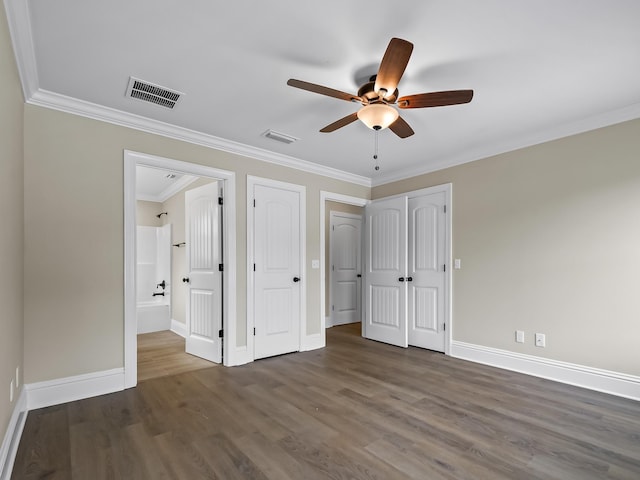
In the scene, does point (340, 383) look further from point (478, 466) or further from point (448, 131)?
point (448, 131)

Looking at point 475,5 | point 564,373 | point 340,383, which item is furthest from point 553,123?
point 340,383

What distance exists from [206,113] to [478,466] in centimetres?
339

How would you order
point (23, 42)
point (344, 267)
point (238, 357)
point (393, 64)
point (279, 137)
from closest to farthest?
point (393, 64)
point (23, 42)
point (279, 137)
point (238, 357)
point (344, 267)

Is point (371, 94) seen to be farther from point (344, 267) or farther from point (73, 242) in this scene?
point (344, 267)

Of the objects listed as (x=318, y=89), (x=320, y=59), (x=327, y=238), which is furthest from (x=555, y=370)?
(x=327, y=238)

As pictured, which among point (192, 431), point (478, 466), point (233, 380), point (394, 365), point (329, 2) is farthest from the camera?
point (394, 365)

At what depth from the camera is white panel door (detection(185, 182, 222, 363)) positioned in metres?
3.88

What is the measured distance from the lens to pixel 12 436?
2.06m

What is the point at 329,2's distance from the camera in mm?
1753

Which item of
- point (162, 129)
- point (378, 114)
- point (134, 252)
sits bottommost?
point (134, 252)

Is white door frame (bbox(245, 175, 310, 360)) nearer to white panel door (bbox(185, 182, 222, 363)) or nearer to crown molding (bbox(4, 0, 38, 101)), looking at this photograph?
white panel door (bbox(185, 182, 222, 363))

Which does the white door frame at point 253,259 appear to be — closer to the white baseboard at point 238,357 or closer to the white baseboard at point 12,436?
the white baseboard at point 238,357

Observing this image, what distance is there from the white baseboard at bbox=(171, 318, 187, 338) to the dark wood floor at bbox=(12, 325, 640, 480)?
2.16 m

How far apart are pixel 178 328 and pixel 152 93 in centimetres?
408
